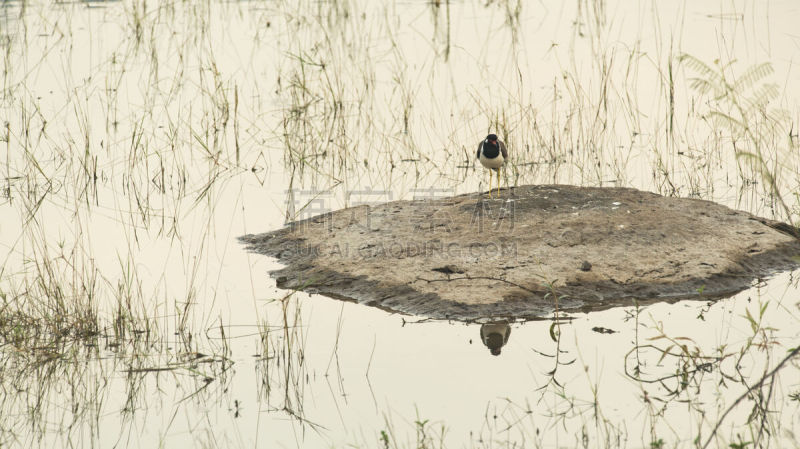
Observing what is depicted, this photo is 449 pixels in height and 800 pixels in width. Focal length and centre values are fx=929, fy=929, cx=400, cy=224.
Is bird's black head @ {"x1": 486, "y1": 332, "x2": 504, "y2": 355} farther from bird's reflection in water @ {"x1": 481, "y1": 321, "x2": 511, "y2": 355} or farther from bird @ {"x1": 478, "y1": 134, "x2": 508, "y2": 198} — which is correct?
bird @ {"x1": 478, "y1": 134, "x2": 508, "y2": 198}

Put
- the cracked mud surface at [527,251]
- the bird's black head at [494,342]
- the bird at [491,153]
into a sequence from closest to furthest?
the bird's black head at [494,342], the cracked mud surface at [527,251], the bird at [491,153]

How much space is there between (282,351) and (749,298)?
2810 mm

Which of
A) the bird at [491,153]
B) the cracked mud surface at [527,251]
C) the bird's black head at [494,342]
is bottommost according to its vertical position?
the bird's black head at [494,342]

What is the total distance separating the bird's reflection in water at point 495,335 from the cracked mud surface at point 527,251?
0.44 ft

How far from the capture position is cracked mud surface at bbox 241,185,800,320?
557 centimetres

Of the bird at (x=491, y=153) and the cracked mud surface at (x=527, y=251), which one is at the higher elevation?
the bird at (x=491, y=153)

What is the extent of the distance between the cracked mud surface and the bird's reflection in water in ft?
0.44

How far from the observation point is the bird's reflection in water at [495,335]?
4.86 meters

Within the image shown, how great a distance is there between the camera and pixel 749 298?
5.56 meters

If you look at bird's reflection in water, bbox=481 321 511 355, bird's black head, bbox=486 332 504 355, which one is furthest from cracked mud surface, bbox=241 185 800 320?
bird's black head, bbox=486 332 504 355

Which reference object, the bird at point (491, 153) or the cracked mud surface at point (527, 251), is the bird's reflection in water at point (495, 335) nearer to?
the cracked mud surface at point (527, 251)

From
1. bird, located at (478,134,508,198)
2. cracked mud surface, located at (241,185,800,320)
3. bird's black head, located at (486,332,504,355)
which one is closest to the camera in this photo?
bird's black head, located at (486,332,504,355)

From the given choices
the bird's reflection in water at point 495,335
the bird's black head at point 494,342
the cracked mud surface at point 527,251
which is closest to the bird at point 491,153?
the cracked mud surface at point 527,251

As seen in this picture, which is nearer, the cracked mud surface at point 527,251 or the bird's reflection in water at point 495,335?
the bird's reflection in water at point 495,335
